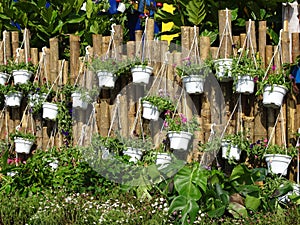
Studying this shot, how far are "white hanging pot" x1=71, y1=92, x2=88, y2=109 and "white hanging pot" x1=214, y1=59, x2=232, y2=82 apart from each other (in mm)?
1471

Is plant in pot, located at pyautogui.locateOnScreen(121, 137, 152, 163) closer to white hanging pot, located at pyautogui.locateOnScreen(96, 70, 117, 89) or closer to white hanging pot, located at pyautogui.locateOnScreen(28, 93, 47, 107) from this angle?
white hanging pot, located at pyautogui.locateOnScreen(96, 70, 117, 89)

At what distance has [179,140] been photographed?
605 cm

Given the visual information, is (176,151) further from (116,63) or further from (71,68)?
(71,68)

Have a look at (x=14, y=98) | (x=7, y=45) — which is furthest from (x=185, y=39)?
(x=7, y=45)

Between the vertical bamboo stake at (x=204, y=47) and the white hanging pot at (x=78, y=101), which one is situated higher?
the vertical bamboo stake at (x=204, y=47)

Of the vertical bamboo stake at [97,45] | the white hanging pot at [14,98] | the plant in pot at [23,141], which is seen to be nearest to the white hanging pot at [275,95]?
the vertical bamboo stake at [97,45]

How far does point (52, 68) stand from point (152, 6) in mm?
2081

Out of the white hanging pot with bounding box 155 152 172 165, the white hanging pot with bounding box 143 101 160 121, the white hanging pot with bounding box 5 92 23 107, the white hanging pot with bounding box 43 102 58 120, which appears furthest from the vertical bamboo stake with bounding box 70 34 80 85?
the white hanging pot with bounding box 155 152 172 165

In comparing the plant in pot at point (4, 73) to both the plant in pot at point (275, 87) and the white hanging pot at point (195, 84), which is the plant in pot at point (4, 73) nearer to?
the white hanging pot at point (195, 84)

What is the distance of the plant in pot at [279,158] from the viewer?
5.65 metres

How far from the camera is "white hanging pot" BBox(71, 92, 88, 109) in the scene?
660cm

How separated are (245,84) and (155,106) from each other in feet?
3.01

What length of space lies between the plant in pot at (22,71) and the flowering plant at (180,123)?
1.70 meters

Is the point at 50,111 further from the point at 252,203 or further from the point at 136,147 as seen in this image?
the point at 252,203
